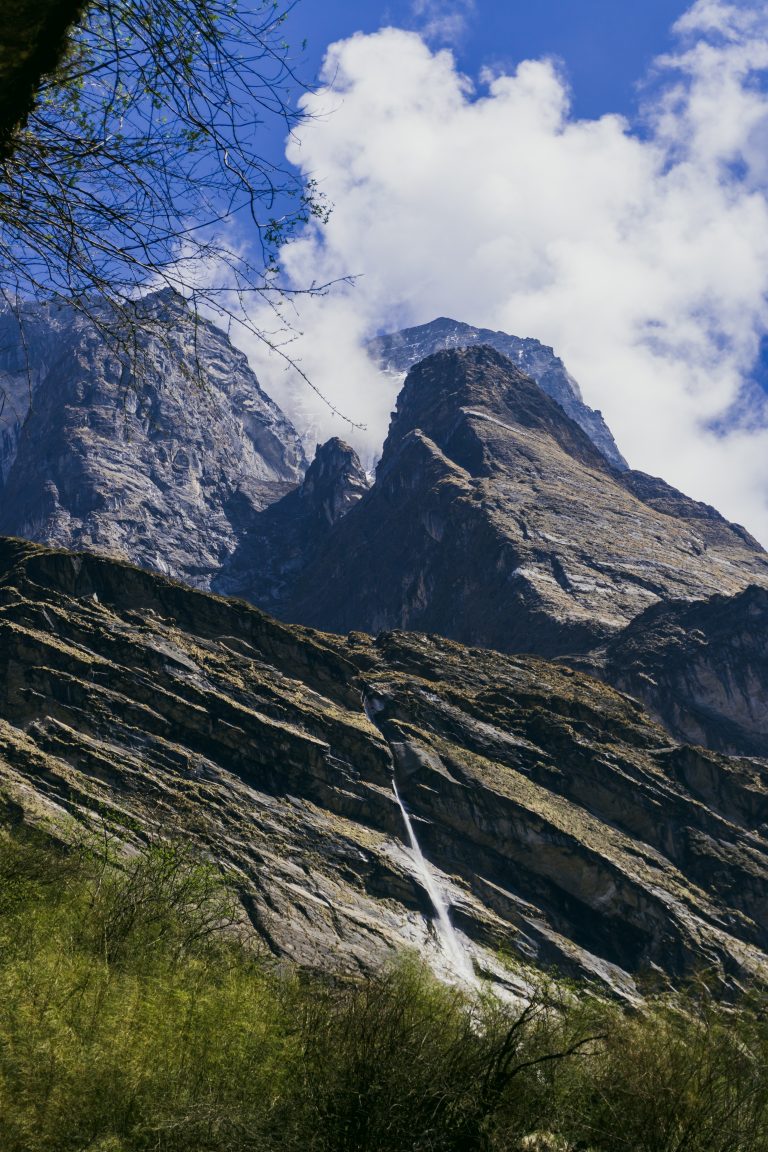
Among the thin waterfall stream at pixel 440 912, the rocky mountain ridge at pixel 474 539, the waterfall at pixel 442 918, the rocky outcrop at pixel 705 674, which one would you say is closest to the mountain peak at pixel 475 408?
the rocky mountain ridge at pixel 474 539

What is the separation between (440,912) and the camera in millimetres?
56188

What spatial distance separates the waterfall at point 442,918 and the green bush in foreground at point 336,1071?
1225 inches

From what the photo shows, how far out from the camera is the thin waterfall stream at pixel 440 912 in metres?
51.8

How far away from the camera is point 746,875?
6744cm

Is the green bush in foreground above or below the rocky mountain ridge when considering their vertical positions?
below

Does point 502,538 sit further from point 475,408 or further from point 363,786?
point 363,786

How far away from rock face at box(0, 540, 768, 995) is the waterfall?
2.38 ft

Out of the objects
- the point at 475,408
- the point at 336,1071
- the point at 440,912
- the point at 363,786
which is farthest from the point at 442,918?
the point at 475,408

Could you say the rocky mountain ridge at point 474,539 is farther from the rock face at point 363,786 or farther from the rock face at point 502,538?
the rock face at point 363,786

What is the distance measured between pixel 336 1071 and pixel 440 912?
143ft

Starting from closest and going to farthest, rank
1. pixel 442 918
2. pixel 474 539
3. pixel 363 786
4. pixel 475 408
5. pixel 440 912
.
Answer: pixel 442 918, pixel 440 912, pixel 363 786, pixel 474 539, pixel 475 408

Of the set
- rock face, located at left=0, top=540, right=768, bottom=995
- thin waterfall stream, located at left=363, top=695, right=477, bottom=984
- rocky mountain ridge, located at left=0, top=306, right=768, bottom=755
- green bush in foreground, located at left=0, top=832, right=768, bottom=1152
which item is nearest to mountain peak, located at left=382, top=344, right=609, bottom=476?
rocky mountain ridge, located at left=0, top=306, right=768, bottom=755

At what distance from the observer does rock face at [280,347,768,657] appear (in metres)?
132

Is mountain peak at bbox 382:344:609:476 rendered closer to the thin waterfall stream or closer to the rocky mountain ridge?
the rocky mountain ridge
